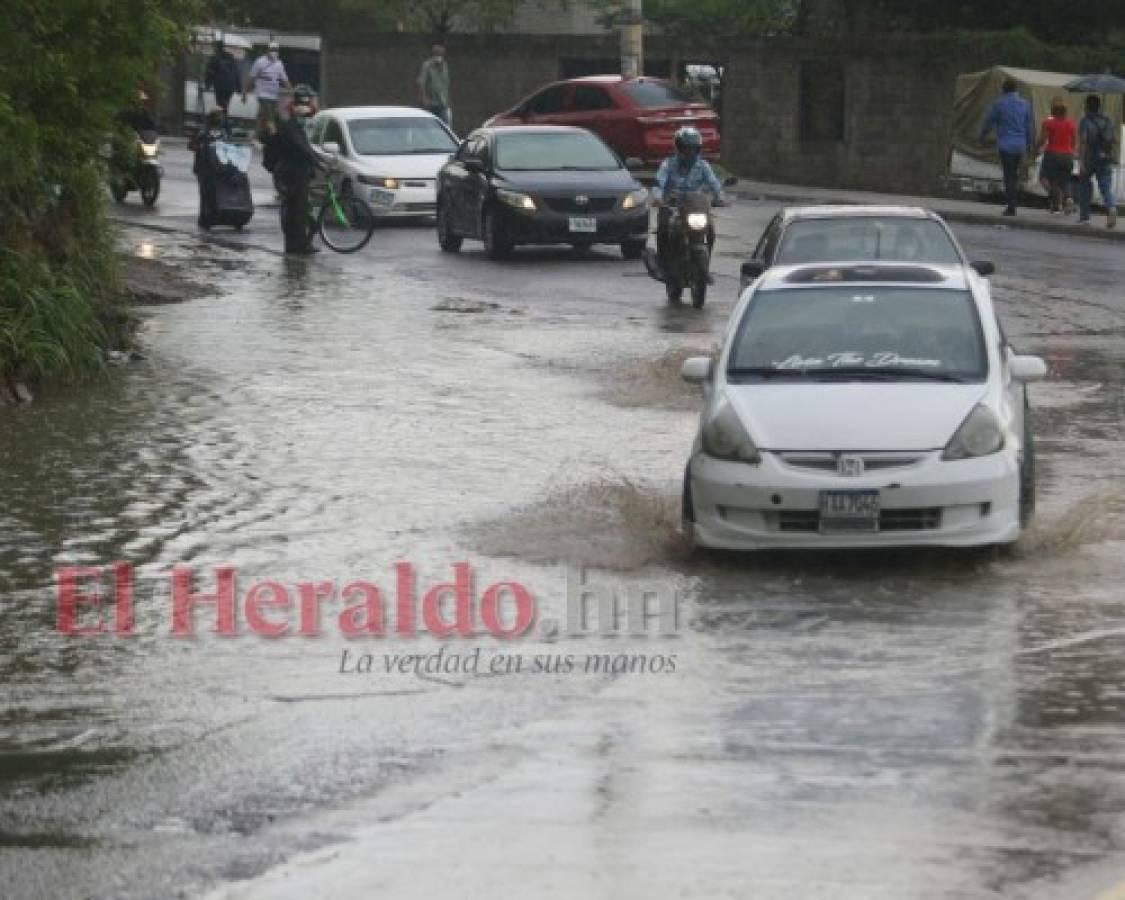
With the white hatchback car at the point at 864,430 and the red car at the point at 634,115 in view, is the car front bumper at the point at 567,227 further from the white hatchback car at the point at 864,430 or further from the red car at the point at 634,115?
the white hatchback car at the point at 864,430

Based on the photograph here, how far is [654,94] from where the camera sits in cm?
4369

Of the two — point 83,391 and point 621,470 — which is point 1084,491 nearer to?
point 621,470

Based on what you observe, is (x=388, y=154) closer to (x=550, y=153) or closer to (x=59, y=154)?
(x=550, y=153)

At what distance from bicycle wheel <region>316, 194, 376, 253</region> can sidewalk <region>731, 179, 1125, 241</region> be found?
9782 mm

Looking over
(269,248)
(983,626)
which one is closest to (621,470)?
(983,626)

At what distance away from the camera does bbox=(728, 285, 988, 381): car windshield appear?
1392 cm

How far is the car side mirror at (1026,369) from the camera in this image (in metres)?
13.9

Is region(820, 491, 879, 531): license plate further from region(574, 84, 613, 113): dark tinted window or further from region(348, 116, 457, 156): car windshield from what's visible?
region(574, 84, 613, 113): dark tinted window

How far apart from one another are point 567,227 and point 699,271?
5257 mm

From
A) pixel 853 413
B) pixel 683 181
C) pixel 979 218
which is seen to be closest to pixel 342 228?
pixel 683 181

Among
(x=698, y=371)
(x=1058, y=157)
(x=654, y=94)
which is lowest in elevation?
(x=1058, y=157)

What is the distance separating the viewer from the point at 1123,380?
21000 mm

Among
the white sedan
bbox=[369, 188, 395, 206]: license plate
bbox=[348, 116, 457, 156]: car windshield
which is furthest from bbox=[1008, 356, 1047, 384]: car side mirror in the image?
bbox=[348, 116, 457, 156]: car windshield

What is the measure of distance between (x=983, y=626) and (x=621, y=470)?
4840mm
